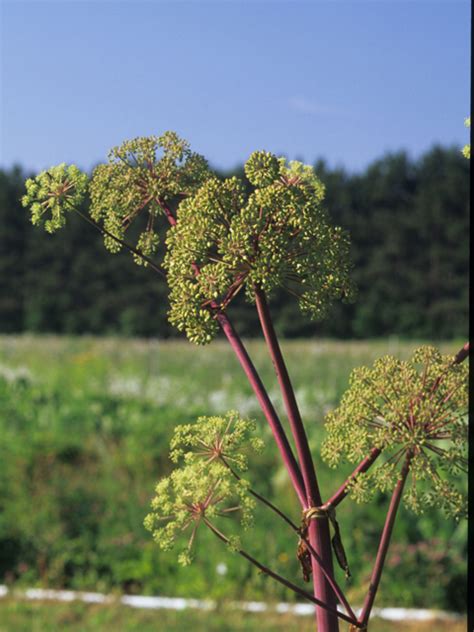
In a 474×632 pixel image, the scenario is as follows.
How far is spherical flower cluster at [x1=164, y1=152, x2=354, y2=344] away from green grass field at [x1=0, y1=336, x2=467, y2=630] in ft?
10.4

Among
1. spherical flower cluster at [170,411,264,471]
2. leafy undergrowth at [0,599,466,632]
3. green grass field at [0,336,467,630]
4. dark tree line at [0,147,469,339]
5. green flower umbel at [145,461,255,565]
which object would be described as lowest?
leafy undergrowth at [0,599,466,632]

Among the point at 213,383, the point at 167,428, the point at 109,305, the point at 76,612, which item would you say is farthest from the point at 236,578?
the point at 109,305

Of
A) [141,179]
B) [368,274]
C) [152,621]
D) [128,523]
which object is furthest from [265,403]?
[368,274]

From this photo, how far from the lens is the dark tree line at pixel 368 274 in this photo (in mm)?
11683

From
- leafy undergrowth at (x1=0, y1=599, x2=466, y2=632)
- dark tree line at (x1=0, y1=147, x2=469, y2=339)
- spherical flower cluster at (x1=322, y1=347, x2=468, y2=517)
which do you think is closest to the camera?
spherical flower cluster at (x1=322, y1=347, x2=468, y2=517)

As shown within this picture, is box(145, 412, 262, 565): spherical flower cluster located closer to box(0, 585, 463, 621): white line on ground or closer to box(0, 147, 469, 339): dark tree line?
box(0, 585, 463, 621): white line on ground

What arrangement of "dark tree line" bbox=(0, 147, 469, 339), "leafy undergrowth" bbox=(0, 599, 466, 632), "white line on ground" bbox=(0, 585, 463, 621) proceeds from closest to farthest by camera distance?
"leafy undergrowth" bbox=(0, 599, 466, 632), "white line on ground" bbox=(0, 585, 463, 621), "dark tree line" bbox=(0, 147, 469, 339)

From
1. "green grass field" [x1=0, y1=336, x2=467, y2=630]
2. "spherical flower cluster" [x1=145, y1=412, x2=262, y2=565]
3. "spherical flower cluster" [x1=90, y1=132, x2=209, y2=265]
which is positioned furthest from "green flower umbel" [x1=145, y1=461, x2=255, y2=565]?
"green grass field" [x1=0, y1=336, x2=467, y2=630]

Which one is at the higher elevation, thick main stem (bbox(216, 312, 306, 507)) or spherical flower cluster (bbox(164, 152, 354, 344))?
spherical flower cluster (bbox(164, 152, 354, 344))

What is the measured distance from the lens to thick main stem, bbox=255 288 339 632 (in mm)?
385

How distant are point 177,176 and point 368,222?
14718mm

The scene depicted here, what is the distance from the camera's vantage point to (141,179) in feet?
1.54

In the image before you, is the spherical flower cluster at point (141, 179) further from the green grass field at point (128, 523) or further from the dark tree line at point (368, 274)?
the dark tree line at point (368, 274)

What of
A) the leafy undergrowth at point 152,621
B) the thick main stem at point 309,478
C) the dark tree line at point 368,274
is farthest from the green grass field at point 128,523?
the dark tree line at point 368,274
